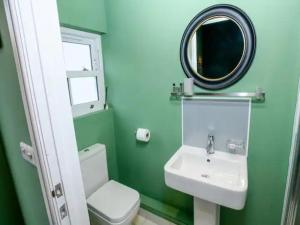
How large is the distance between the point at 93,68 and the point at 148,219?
1752 millimetres

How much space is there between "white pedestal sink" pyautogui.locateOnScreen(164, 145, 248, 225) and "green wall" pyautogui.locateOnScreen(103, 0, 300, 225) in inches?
7.5

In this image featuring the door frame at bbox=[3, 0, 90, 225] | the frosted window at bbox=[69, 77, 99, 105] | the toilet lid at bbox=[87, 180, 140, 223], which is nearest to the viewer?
the door frame at bbox=[3, 0, 90, 225]

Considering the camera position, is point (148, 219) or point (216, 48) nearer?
point (216, 48)

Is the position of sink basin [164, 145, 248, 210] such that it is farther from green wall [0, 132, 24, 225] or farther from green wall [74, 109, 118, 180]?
green wall [0, 132, 24, 225]

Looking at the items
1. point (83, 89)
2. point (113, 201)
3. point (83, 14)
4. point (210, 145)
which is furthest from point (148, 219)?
point (83, 14)

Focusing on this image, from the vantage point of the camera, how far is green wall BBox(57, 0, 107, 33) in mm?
1499

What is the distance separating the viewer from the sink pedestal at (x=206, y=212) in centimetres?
133

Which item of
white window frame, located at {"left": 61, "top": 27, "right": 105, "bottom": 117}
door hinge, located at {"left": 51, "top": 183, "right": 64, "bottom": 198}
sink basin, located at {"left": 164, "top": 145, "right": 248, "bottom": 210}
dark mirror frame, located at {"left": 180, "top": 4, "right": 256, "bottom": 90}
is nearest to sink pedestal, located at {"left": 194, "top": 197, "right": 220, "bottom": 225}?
sink basin, located at {"left": 164, "top": 145, "right": 248, "bottom": 210}

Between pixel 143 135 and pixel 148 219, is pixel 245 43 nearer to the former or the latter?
pixel 143 135

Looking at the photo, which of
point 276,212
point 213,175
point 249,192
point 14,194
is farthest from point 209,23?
point 14,194

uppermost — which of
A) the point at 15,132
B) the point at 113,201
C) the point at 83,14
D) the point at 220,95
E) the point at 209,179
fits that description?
the point at 83,14

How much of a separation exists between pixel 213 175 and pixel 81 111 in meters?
1.38

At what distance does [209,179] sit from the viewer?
1149 mm

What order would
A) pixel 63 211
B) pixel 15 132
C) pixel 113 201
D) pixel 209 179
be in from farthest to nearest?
pixel 113 201 → pixel 209 179 → pixel 15 132 → pixel 63 211
